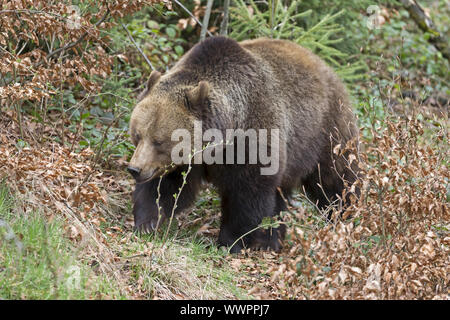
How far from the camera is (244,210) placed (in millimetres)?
6422

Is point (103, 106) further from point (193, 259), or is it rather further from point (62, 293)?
point (62, 293)

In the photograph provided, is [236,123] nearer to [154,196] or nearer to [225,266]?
[154,196]

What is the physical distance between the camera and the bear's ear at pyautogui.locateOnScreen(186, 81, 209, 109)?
5859 millimetres

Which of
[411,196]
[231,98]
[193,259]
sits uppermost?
[231,98]

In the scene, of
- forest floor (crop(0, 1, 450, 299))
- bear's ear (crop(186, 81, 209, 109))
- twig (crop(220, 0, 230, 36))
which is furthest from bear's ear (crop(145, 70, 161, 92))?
twig (crop(220, 0, 230, 36))

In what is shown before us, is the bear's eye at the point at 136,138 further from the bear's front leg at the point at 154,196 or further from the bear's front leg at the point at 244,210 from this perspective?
the bear's front leg at the point at 244,210

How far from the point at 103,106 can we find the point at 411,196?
15.8 feet

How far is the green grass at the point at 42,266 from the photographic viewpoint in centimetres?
414

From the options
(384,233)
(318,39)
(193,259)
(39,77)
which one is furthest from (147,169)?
(318,39)

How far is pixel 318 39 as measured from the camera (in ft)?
30.3

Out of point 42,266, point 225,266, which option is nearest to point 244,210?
point 225,266

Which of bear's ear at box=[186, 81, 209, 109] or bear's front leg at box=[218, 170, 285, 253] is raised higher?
bear's ear at box=[186, 81, 209, 109]

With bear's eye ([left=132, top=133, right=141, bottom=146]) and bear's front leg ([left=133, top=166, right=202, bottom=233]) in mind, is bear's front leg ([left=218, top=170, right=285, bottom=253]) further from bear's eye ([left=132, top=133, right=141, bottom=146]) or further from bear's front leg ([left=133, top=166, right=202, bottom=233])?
bear's eye ([left=132, top=133, right=141, bottom=146])

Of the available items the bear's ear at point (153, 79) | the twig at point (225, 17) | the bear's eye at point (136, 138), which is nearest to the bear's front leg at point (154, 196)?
the bear's eye at point (136, 138)
